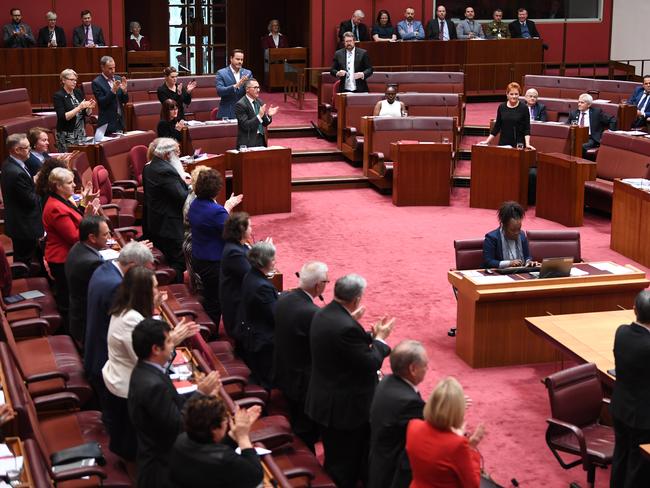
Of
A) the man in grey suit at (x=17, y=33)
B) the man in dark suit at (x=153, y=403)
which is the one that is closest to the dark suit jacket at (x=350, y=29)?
the man in grey suit at (x=17, y=33)

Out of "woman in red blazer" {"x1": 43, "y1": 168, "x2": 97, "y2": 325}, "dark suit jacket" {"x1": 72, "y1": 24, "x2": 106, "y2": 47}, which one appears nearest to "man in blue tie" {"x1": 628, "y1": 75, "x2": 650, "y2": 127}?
"dark suit jacket" {"x1": 72, "y1": 24, "x2": 106, "y2": 47}

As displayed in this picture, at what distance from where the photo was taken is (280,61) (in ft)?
60.9

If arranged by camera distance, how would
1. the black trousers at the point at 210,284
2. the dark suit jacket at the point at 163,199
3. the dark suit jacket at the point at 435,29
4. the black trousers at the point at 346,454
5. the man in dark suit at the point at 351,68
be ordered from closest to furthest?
the black trousers at the point at 346,454 → the black trousers at the point at 210,284 → the dark suit jacket at the point at 163,199 → the man in dark suit at the point at 351,68 → the dark suit jacket at the point at 435,29

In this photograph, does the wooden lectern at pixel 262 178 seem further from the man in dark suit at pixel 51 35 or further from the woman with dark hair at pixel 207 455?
the woman with dark hair at pixel 207 455

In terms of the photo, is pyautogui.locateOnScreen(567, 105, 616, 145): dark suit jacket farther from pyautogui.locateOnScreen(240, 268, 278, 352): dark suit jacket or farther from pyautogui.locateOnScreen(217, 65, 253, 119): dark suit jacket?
pyautogui.locateOnScreen(240, 268, 278, 352): dark suit jacket

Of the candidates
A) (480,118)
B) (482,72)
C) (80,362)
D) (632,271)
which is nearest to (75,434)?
(80,362)

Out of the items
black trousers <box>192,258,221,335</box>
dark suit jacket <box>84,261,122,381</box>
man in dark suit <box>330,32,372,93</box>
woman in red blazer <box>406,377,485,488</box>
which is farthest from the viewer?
man in dark suit <box>330,32,372,93</box>

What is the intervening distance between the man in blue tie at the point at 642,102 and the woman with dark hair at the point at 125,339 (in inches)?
395

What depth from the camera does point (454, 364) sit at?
7.91 metres

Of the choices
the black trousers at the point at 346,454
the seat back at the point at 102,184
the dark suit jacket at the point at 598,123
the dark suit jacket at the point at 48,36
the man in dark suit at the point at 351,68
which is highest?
the dark suit jacket at the point at 48,36

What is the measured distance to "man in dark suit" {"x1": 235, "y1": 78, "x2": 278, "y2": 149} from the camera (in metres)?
12.1

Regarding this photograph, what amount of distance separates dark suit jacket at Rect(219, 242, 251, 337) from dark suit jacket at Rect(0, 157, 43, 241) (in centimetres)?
217

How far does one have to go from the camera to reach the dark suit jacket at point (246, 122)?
12094 mm

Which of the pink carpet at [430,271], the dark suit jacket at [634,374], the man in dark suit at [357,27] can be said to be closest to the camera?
the dark suit jacket at [634,374]
